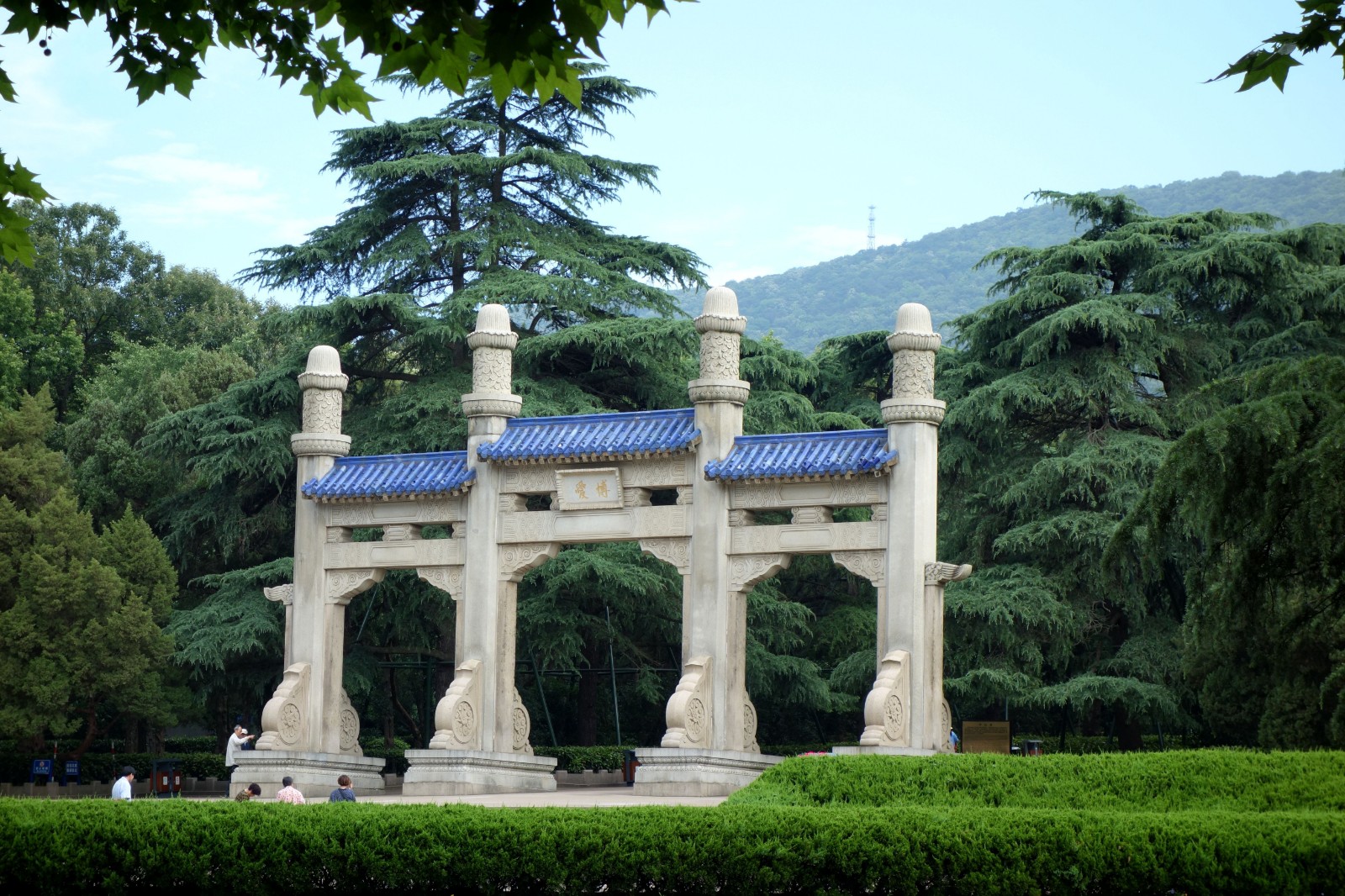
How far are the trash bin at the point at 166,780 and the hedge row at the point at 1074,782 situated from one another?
12.2m

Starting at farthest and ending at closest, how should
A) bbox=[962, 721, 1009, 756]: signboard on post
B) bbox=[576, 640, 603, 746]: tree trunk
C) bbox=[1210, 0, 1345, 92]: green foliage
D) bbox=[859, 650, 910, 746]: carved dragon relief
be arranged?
bbox=[576, 640, 603, 746]: tree trunk → bbox=[962, 721, 1009, 756]: signboard on post → bbox=[859, 650, 910, 746]: carved dragon relief → bbox=[1210, 0, 1345, 92]: green foliage

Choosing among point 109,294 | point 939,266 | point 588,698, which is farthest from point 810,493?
point 939,266

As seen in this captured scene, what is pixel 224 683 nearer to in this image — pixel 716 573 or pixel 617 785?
pixel 617 785

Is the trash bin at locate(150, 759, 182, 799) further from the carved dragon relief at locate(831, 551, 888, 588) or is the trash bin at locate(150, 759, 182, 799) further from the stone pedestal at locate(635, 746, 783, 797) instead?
the carved dragon relief at locate(831, 551, 888, 588)

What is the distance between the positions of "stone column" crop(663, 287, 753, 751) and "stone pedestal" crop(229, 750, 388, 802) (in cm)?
443

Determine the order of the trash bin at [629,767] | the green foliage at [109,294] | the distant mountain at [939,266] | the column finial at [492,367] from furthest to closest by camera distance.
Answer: the distant mountain at [939,266] < the green foliage at [109,294] < the trash bin at [629,767] < the column finial at [492,367]

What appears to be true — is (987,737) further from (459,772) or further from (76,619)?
(76,619)

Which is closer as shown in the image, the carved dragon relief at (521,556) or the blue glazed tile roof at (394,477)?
the carved dragon relief at (521,556)

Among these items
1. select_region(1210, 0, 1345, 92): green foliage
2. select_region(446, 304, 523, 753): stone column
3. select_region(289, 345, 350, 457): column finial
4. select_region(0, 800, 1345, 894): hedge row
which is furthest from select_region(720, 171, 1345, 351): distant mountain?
select_region(1210, 0, 1345, 92): green foliage

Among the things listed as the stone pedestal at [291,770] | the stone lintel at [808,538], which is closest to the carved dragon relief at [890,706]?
the stone lintel at [808,538]

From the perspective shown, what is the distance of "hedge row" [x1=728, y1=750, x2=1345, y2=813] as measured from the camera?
36.8ft

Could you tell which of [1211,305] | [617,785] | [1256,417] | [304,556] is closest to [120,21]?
[1256,417]

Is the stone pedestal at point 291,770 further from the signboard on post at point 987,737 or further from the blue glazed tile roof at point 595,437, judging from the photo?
the signboard on post at point 987,737

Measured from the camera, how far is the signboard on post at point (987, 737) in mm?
18359
